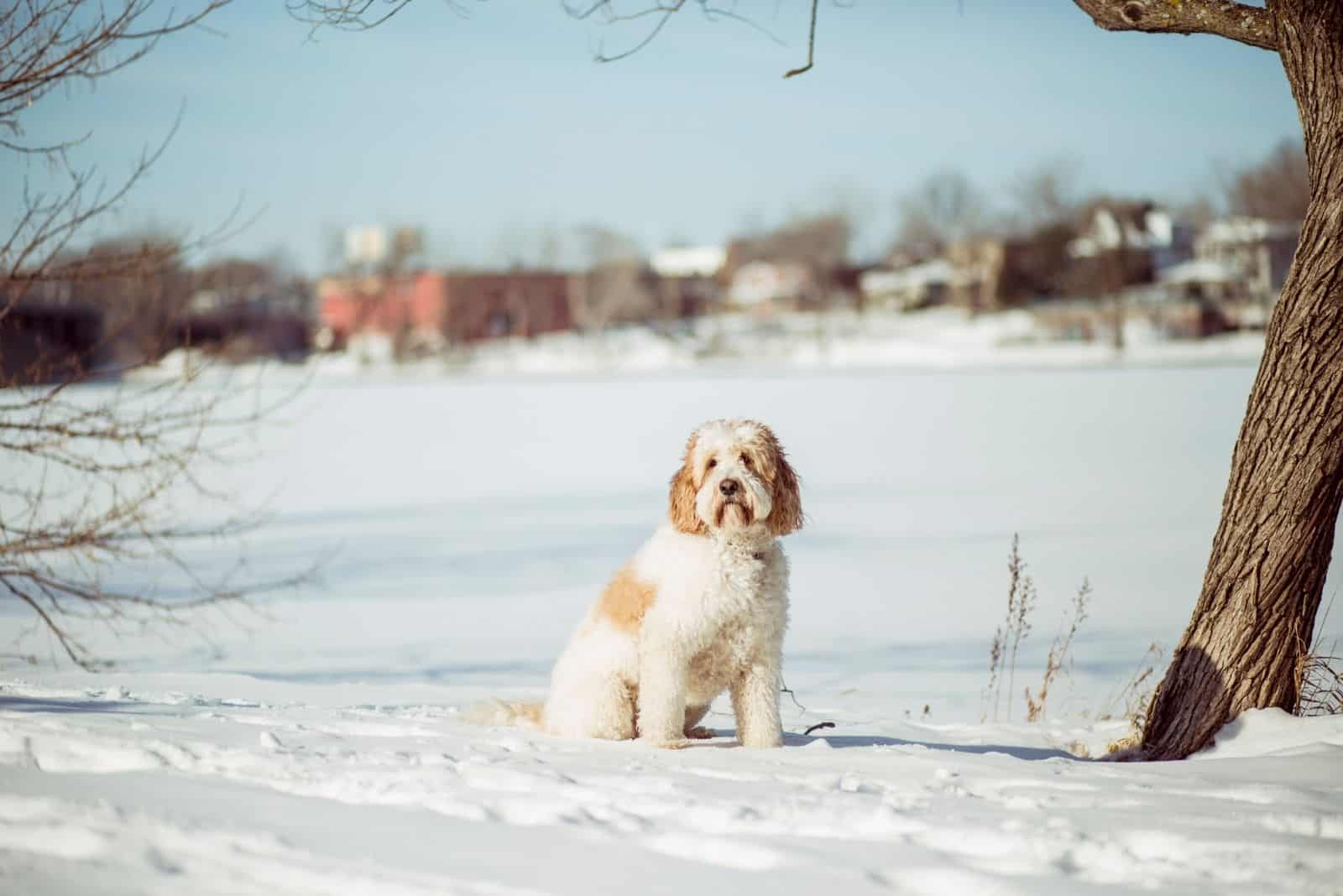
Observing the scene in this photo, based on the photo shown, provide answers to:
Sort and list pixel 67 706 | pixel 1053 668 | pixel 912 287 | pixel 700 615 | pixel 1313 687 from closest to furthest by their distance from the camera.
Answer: pixel 700 615
pixel 67 706
pixel 1313 687
pixel 1053 668
pixel 912 287

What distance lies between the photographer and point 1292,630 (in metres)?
5.12

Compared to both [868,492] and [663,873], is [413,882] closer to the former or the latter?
[663,873]

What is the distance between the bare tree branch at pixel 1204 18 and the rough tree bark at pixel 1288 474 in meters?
0.02

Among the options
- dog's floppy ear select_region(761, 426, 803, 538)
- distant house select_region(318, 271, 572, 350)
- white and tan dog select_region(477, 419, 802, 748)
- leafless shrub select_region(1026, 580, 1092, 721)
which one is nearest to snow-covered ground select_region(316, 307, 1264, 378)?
distant house select_region(318, 271, 572, 350)

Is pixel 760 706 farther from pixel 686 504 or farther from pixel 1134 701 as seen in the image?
pixel 1134 701

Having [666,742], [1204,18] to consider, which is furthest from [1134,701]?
[1204,18]

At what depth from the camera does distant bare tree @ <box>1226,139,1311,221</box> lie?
61156 mm

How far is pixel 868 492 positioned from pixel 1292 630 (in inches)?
550

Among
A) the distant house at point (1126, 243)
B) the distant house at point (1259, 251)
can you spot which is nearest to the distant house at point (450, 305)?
the distant house at point (1126, 243)

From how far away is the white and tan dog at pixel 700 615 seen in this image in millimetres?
4852

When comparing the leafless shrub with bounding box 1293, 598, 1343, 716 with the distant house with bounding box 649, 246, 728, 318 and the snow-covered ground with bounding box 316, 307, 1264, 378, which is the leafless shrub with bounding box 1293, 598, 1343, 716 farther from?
the distant house with bounding box 649, 246, 728, 318

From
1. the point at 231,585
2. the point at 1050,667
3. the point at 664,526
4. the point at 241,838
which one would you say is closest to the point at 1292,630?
the point at 1050,667

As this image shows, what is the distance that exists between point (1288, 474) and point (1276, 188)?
68.3m

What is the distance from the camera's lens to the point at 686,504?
4.96 meters
